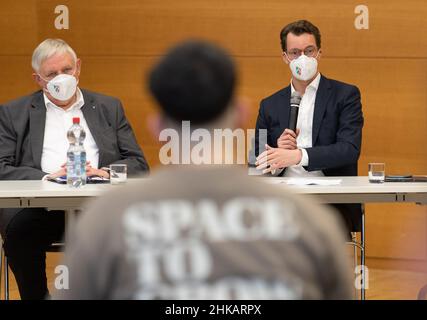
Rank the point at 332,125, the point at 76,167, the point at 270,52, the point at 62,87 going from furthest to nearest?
the point at 270,52 → the point at 332,125 → the point at 62,87 → the point at 76,167

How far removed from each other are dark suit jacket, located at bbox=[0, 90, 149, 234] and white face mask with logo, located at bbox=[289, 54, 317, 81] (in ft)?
2.94

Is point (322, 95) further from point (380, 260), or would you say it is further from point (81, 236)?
point (81, 236)

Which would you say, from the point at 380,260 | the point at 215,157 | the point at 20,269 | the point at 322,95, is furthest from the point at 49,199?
the point at 380,260

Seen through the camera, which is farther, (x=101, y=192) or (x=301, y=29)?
(x=301, y=29)

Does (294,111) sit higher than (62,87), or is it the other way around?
(62,87)

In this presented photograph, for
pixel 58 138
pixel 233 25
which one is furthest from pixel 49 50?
pixel 233 25

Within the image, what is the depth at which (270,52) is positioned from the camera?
6.27m

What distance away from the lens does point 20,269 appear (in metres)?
4.27

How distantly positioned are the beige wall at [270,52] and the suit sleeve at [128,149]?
67.5 inches

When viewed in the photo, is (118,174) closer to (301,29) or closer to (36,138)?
(36,138)

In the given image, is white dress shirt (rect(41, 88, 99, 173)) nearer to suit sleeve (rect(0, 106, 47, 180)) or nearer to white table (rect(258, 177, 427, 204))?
suit sleeve (rect(0, 106, 47, 180))

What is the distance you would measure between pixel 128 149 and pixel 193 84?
3144 mm

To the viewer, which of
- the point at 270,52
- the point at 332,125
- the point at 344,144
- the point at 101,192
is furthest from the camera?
the point at 270,52

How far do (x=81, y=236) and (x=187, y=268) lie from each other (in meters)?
0.17
